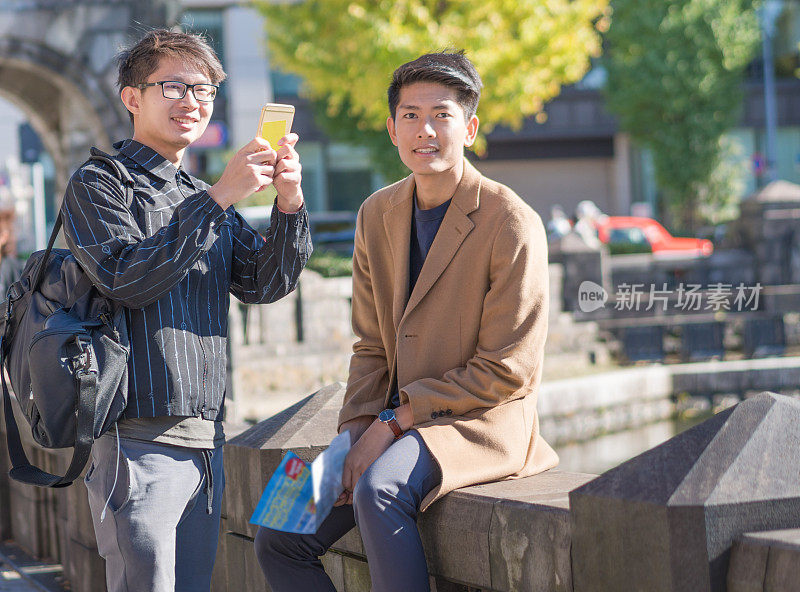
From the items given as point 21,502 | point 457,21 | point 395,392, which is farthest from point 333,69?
point 395,392

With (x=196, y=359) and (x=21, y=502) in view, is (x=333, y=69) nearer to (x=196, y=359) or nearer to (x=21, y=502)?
(x=21, y=502)

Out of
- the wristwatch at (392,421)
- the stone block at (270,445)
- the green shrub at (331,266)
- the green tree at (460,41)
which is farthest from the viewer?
the green tree at (460,41)

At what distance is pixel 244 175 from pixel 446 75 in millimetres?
673

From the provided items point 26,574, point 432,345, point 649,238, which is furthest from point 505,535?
point 649,238

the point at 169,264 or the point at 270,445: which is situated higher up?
the point at 169,264

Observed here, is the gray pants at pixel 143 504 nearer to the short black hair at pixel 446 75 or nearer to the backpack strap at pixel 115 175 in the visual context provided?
the backpack strap at pixel 115 175

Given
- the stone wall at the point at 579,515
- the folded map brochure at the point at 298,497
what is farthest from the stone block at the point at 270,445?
the folded map brochure at the point at 298,497

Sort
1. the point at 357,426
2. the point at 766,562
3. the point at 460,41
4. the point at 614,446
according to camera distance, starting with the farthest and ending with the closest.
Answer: the point at 460,41 < the point at 614,446 < the point at 357,426 < the point at 766,562

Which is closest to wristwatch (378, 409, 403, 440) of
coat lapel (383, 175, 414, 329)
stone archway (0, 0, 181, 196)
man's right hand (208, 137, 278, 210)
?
coat lapel (383, 175, 414, 329)

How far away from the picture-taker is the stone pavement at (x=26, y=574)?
4.84 m

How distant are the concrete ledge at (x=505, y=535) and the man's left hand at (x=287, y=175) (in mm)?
857

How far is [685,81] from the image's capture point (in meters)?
29.5

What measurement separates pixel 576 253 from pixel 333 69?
20.3 ft

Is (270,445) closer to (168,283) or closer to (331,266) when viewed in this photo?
(168,283)
